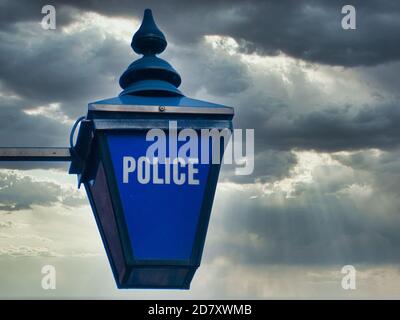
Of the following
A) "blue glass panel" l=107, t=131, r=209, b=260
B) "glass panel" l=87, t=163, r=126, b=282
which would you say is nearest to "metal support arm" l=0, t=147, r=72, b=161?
"glass panel" l=87, t=163, r=126, b=282

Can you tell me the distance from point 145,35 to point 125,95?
581mm

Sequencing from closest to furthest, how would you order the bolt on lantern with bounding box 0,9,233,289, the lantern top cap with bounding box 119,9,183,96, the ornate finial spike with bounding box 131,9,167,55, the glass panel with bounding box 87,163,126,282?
the bolt on lantern with bounding box 0,9,233,289, the glass panel with bounding box 87,163,126,282, the lantern top cap with bounding box 119,9,183,96, the ornate finial spike with bounding box 131,9,167,55

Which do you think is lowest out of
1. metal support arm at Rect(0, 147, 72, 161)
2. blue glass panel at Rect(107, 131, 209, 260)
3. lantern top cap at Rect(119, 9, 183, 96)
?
blue glass panel at Rect(107, 131, 209, 260)

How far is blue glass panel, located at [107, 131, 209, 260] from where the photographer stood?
8.37ft

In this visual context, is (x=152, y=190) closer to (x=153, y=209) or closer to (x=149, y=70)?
(x=153, y=209)

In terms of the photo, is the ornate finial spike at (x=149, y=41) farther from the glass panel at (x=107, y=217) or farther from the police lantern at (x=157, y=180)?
the glass panel at (x=107, y=217)

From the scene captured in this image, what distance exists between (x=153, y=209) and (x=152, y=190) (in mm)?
90

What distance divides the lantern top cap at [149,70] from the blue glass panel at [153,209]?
0.38 meters

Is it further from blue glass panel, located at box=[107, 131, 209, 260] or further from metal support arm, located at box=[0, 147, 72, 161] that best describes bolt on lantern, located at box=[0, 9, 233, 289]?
metal support arm, located at box=[0, 147, 72, 161]

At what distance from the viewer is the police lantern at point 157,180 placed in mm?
2545

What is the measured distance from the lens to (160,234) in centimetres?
257

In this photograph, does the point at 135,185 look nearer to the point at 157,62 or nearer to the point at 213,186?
the point at 213,186

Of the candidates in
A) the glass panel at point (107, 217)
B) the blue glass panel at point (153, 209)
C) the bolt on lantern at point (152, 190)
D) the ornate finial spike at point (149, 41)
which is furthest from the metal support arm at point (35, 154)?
the ornate finial spike at point (149, 41)
